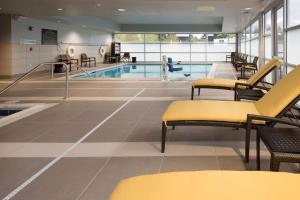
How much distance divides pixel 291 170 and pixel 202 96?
15.6 feet

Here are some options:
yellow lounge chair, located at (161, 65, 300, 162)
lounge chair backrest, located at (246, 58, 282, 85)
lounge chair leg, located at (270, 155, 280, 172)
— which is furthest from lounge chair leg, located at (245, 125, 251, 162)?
lounge chair backrest, located at (246, 58, 282, 85)

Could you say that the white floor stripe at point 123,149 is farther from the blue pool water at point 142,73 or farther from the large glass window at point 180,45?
the large glass window at point 180,45

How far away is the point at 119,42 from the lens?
30.4 meters

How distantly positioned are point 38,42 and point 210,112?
15.2 meters

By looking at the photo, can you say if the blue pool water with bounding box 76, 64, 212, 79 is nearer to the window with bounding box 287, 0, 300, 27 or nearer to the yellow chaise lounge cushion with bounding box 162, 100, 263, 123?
the window with bounding box 287, 0, 300, 27

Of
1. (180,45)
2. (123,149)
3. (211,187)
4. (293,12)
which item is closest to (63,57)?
(180,45)

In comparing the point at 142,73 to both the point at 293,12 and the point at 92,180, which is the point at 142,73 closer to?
the point at 293,12

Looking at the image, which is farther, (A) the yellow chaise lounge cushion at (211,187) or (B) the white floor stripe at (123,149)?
(B) the white floor stripe at (123,149)

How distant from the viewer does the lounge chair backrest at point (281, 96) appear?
129 inches


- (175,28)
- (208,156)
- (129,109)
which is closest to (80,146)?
(208,156)

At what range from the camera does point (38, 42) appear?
1747 centimetres

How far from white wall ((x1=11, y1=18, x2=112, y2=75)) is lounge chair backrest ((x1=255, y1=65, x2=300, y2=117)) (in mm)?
13357

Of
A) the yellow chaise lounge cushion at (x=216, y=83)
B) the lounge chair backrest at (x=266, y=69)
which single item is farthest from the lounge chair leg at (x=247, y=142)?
the yellow chaise lounge cushion at (x=216, y=83)

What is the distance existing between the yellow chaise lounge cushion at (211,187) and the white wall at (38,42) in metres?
14.6
